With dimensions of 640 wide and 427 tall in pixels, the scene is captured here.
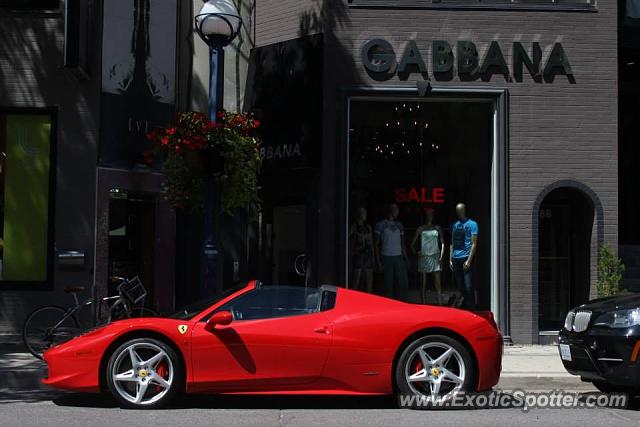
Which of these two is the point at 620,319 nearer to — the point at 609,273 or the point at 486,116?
the point at 609,273

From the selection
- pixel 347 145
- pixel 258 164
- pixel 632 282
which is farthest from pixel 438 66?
pixel 632 282

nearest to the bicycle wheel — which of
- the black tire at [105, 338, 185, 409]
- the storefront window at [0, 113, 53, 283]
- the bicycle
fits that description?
the bicycle

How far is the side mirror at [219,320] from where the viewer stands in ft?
25.4

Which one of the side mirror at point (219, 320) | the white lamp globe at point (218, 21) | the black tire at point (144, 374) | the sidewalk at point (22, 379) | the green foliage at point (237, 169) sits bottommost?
the sidewalk at point (22, 379)

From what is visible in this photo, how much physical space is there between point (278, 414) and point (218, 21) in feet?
15.6

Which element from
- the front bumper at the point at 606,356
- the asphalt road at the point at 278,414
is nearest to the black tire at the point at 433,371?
the asphalt road at the point at 278,414

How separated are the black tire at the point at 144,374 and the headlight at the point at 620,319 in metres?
3.95

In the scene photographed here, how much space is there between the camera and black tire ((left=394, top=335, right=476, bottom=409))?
26.2 feet

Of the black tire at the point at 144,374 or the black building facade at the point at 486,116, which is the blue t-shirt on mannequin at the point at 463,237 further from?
the black tire at the point at 144,374

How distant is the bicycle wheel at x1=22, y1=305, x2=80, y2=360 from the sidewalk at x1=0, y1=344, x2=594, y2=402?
0.60 feet

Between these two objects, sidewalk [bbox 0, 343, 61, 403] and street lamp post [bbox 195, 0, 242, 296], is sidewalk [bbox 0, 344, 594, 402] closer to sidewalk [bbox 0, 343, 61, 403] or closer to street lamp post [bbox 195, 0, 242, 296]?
sidewalk [bbox 0, 343, 61, 403]

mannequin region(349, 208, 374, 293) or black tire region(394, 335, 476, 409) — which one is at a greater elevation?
mannequin region(349, 208, 374, 293)

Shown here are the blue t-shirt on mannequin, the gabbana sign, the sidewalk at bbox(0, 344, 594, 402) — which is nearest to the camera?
the sidewalk at bbox(0, 344, 594, 402)

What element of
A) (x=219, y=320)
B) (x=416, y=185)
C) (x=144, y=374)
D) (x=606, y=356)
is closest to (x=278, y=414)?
(x=219, y=320)
